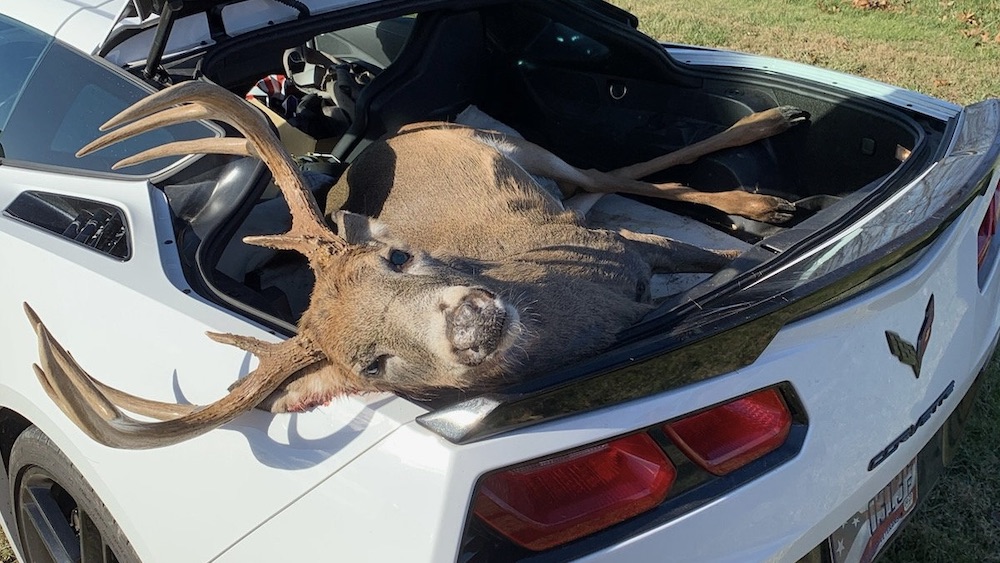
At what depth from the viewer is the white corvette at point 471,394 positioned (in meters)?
1.73

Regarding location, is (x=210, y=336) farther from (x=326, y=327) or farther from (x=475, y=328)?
(x=475, y=328)

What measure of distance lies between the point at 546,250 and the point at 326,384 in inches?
46.8

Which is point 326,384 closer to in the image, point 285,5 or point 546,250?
point 546,250

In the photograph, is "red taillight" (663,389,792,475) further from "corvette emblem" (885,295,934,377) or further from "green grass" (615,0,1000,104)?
"green grass" (615,0,1000,104)

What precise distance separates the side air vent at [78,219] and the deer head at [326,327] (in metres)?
0.21

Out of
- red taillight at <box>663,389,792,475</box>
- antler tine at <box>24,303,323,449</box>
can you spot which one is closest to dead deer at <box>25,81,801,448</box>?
antler tine at <box>24,303,323,449</box>

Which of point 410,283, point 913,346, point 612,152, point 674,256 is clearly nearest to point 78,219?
point 410,283

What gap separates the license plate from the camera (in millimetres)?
2064

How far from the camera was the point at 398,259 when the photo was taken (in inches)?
102

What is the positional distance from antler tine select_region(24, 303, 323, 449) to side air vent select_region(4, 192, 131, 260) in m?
0.36

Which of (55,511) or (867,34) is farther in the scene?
(867,34)

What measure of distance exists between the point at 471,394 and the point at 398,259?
601 mm

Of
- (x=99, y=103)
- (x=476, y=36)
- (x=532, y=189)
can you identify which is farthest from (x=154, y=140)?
(x=476, y=36)

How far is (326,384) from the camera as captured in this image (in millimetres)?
2170
